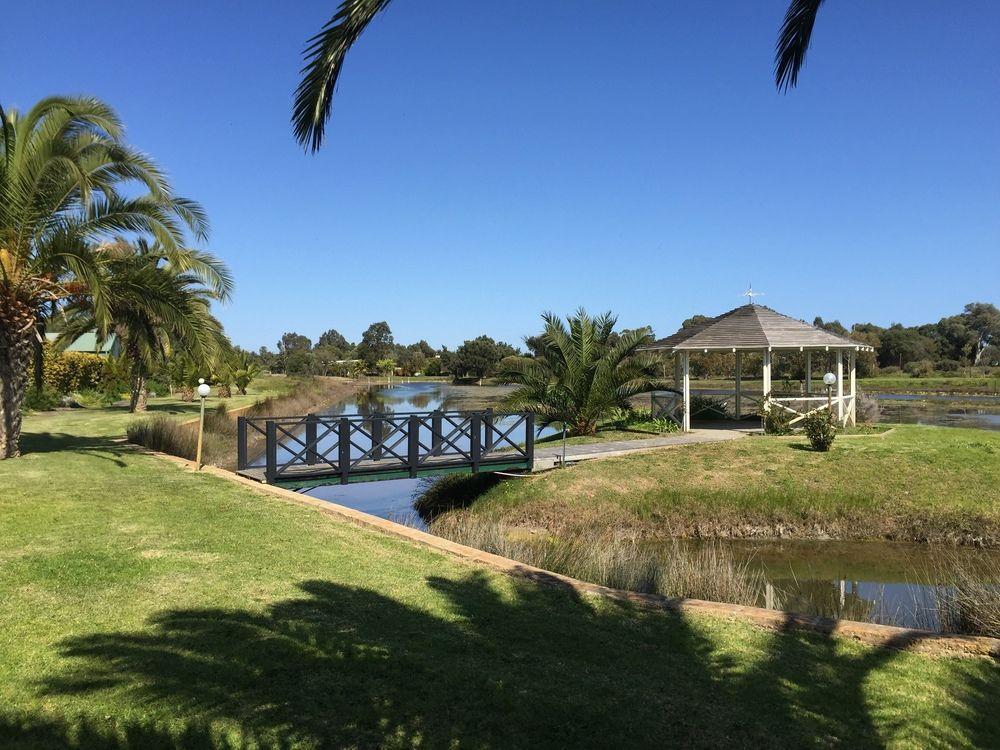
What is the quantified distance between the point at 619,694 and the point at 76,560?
4793 millimetres

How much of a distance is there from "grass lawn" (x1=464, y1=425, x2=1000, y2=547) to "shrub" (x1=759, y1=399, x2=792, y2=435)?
273 centimetres

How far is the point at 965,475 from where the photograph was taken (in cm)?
1350

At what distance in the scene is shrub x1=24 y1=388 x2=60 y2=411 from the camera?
75.4ft

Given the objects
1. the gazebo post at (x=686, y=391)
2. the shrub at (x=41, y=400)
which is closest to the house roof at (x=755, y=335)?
the gazebo post at (x=686, y=391)

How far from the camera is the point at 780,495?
13141 mm

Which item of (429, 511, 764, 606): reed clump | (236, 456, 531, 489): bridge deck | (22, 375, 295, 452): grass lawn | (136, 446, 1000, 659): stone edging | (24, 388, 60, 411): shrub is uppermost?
(24, 388, 60, 411): shrub

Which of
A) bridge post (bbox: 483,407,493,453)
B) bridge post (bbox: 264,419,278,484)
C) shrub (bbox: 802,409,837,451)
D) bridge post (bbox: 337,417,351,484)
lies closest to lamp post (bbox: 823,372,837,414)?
shrub (bbox: 802,409,837,451)

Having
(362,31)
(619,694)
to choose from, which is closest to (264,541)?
(619,694)

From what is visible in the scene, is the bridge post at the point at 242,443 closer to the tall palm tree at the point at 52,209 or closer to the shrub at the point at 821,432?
the tall palm tree at the point at 52,209

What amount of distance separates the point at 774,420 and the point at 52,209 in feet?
53.5

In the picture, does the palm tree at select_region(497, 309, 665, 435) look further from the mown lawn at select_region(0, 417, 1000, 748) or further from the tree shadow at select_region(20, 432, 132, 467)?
the mown lawn at select_region(0, 417, 1000, 748)

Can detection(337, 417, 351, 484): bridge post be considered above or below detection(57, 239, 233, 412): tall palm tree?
below

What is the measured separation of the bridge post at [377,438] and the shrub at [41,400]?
588 inches

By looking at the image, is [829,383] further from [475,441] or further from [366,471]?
[366,471]
